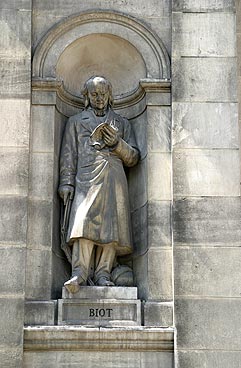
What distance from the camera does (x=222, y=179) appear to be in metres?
15.5

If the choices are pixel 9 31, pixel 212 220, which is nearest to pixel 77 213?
pixel 212 220

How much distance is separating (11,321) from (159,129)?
3.96 m

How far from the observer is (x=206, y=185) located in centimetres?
1538

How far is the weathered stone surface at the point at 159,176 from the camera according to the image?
51.2 feet

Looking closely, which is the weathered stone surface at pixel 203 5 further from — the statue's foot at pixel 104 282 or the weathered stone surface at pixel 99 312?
the weathered stone surface at pixel 99 312

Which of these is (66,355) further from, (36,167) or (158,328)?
(36,167)

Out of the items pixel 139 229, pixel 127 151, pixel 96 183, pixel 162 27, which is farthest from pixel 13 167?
pixel 162 27

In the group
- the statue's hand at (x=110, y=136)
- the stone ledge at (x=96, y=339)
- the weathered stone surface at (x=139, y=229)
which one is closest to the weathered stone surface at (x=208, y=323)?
the stone ledge at (x=96, y=339)

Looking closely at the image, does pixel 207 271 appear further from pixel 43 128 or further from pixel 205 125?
pixel 43 128

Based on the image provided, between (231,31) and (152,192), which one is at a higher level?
(231,31)

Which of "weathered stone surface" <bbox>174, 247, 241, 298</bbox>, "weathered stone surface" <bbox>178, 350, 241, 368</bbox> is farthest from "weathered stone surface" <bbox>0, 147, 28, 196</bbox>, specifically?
"weathered stone surface" <bbox>178, 350, 241, 368</bbox>

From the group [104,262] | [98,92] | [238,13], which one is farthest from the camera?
[238,13]

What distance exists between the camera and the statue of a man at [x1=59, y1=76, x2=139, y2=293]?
15.4 metres

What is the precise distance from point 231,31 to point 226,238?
11.7 ft
